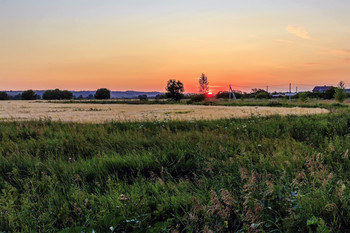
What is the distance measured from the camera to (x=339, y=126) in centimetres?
898

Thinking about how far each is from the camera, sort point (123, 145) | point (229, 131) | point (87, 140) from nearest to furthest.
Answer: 1. point (123, 145)
2. point (87, 140)
3. point (229, 131)

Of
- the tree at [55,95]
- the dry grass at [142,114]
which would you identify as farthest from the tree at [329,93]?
the tree at [55,95]

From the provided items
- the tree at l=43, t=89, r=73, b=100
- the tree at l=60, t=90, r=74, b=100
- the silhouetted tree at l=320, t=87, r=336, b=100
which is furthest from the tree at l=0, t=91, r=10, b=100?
the silhouetted tree at l=320, t=87, r=336, b=100

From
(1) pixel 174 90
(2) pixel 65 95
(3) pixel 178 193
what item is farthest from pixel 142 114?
(2) pixel 65 95

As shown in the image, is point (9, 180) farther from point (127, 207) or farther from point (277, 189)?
point (277, 189)

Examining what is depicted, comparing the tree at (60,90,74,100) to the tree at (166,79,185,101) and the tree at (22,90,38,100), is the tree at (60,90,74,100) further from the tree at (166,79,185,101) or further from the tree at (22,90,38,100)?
the tree at (166,79,185,101)

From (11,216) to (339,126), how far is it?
9.11 meters

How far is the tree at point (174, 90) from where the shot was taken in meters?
73.8

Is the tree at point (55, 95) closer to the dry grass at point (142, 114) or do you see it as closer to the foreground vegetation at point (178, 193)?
the dry grass at point (142, 114)

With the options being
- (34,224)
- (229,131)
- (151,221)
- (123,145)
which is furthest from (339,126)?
(34,224)

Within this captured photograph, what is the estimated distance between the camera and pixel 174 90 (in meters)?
74.1

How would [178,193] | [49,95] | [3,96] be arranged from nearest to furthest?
[178,193] → [3,96] → [49,95]

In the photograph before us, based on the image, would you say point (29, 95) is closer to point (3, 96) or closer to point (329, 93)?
point (3, 96)

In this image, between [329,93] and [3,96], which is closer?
[329,93]
